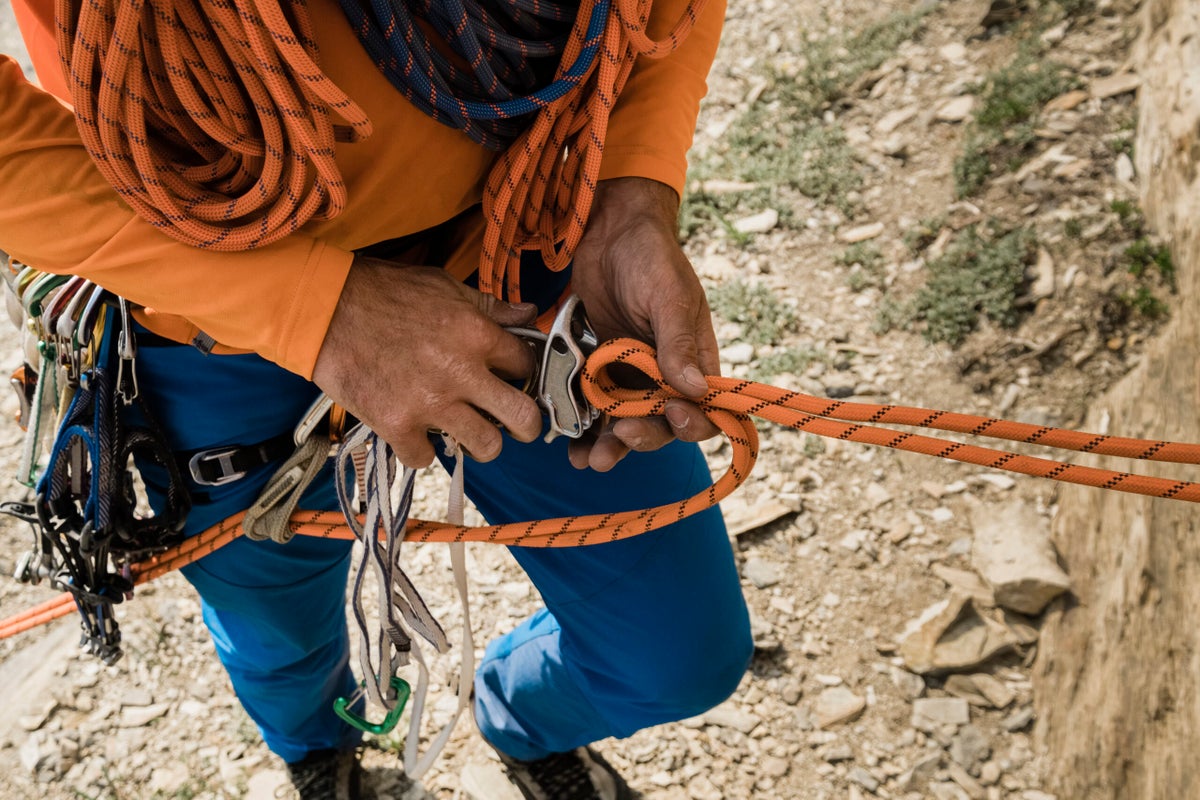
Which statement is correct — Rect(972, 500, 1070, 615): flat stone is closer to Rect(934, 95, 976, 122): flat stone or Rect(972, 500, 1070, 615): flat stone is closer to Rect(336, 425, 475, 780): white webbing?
Rect(336, 425, 475, 780): white webbing

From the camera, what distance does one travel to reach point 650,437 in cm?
144

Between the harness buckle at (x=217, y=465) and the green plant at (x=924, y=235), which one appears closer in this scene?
the harness buckle at (x=217, y=465)

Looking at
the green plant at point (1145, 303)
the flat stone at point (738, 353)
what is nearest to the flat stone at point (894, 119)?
the flat stone at point (738, 353)

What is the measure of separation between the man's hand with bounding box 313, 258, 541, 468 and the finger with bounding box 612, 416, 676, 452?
0.13 m

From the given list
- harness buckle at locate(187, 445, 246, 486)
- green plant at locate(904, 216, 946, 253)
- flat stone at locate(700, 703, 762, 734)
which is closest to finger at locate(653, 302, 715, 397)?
harness buckle at locate(187, 445, 246, 486)

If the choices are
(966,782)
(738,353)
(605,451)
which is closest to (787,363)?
(738,353)

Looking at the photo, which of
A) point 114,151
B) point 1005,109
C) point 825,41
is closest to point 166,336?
point 114,151

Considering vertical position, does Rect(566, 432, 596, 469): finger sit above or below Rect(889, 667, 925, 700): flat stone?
above

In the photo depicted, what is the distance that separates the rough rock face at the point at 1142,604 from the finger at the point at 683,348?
1338 millimetres

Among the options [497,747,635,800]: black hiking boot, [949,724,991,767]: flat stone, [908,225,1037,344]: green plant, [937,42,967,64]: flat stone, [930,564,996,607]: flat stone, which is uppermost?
[937,42,967,64]: flat stone

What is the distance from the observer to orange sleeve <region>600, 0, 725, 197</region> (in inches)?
65.5

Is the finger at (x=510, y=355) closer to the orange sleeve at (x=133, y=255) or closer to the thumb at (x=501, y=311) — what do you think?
the thumb at (x=501, y=311)

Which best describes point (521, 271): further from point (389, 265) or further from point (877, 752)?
point (877, 752)

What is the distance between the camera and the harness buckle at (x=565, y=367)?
142 cm
